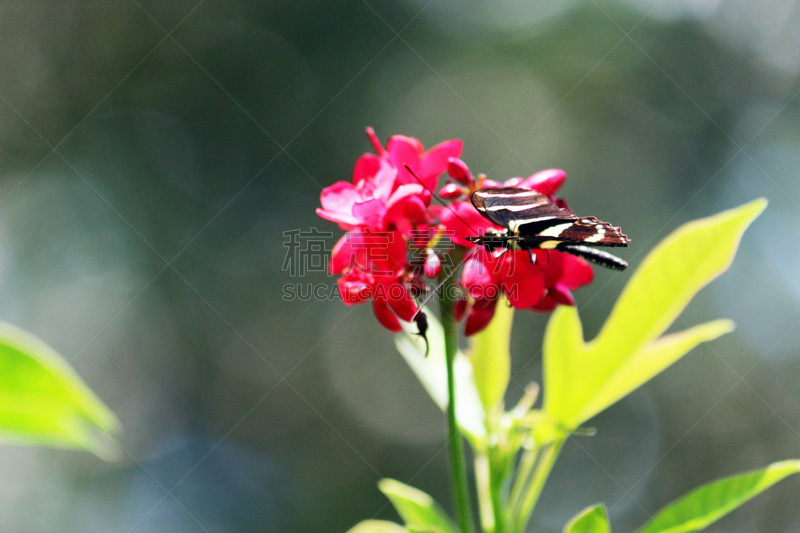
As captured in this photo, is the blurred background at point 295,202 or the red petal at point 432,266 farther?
the blurred background at point 295,202

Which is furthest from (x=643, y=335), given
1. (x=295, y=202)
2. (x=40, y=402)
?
(x=295, y=202)

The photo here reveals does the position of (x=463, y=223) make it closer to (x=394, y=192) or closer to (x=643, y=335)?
(x=394, y=192)

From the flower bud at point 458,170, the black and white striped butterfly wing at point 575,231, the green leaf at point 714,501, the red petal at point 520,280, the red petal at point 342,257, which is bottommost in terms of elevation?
the green leaf at point 714,501

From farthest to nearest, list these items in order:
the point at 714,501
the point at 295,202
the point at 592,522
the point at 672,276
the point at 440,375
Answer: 1. the point at 295,202
2. the point at 440,375
3. the point at 672,276
4. the point at 714,501
5. the point at 592,522

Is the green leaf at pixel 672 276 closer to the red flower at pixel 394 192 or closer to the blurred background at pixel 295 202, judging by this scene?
the red flower at pixel 394 192

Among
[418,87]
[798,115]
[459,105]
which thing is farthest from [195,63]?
[798,115]

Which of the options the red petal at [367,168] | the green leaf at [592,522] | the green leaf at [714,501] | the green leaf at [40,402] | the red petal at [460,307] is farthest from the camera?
the red petal at [367,168]

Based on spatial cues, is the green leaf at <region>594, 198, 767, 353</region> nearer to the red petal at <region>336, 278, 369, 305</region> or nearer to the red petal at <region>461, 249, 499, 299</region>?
the red petal at <region>461, 249, 499, 299</region>

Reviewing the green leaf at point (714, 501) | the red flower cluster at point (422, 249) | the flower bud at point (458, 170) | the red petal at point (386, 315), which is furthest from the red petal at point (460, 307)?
the green leaf at point (714, 501)
